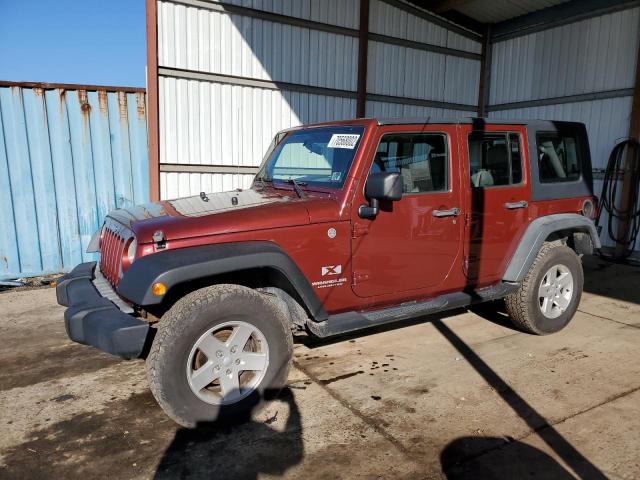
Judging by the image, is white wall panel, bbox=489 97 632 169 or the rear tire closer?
the rear tire

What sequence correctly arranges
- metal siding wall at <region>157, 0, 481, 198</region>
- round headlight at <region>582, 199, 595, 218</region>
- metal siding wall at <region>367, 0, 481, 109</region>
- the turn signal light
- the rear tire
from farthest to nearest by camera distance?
metal siding wall at <region>367, 0, 481, 109</region>, metal siding wall at <region>157, 0, 481, 198</region>, round headlight at <region>582, 199, 595, 218</region>, the rear tire, the turn signal light

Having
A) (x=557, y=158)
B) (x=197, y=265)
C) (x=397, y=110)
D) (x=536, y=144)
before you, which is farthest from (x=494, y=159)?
(x=397, y=110)

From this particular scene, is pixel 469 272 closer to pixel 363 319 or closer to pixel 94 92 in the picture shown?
pixel 363 319

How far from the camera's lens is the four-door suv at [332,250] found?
9.32 feet

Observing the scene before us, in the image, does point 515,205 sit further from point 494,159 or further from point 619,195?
point 619,195

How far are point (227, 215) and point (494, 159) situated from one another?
2.39 metres

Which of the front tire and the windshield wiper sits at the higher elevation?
the windshield wiper

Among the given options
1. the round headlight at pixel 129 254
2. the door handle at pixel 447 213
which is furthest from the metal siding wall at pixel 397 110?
the round headlight at pixel 129 254

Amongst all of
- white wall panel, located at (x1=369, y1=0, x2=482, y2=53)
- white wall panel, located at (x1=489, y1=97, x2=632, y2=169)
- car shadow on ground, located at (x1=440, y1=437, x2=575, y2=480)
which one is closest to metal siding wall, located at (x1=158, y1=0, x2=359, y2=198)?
white wall panel, located at (x1=369, y1=0, x2=482, y2=53)

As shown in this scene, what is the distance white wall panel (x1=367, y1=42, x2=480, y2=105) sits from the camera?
375 inches

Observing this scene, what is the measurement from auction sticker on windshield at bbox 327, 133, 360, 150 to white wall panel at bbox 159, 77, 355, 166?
4504 millimetres

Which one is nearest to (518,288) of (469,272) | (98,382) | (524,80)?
(469,272)

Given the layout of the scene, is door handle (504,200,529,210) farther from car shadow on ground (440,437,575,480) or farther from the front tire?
the front tire


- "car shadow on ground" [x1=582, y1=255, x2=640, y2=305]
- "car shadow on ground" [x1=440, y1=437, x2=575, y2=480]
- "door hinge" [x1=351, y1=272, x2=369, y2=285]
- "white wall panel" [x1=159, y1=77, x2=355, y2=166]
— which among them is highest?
"white wall panel" [x1=159, y1=77, x2=355, y2=166]
